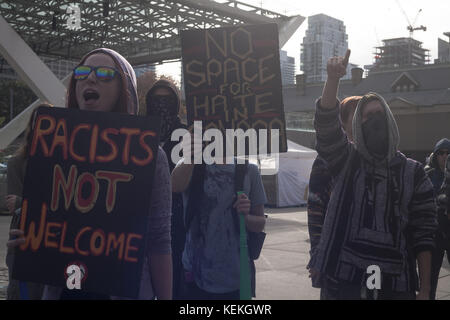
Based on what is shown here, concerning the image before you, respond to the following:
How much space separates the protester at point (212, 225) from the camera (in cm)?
288

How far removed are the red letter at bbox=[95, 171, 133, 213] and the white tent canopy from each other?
18.8 m

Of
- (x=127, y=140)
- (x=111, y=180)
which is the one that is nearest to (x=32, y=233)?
(x=111, y=180)

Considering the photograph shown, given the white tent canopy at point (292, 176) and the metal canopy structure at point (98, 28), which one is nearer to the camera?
the metal canopy structure at point (98, 28)

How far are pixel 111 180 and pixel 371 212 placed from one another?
1.18 m

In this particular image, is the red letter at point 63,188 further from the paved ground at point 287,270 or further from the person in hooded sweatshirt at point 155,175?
the paved ground at point 287,270

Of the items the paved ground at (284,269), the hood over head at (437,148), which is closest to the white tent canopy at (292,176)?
the paved ground at (284,269)

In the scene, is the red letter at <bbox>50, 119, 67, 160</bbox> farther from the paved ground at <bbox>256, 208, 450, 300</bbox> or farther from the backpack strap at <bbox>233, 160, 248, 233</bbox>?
the paved ground at <bbox>256, 208, 450, 300</bbox>

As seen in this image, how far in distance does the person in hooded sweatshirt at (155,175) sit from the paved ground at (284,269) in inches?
159

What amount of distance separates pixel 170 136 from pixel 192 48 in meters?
0.53

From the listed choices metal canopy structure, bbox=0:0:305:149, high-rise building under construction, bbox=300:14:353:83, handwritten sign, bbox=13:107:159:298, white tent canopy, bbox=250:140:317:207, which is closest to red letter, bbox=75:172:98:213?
handwritten sign, bbox=13:107:159:298

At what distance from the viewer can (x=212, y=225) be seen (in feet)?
9.68

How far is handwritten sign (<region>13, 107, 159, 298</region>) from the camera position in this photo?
1.87 m

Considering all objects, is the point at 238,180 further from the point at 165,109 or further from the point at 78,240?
the point at 78,240
